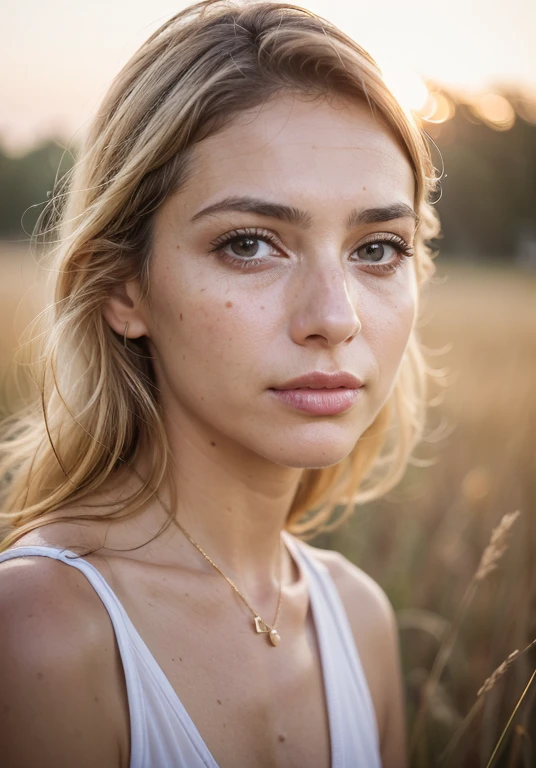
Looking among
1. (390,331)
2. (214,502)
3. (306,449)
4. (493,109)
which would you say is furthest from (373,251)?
(493,109)

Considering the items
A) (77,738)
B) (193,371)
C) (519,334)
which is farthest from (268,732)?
(519,334)

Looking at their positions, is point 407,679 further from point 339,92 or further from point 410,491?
point 339,92

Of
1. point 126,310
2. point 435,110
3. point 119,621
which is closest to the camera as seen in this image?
point 119,621

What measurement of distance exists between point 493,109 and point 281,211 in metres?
2.48

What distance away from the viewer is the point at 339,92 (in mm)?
1844

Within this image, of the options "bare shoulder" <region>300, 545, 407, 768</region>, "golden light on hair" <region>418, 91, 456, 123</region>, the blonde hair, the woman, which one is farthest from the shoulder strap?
"golden light on hair" <region>418, 91, 456, 123</region>

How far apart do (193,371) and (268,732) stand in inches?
35.7

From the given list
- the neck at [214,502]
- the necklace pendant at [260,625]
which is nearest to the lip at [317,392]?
the neck at [214,502]

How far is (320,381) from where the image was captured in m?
1.70

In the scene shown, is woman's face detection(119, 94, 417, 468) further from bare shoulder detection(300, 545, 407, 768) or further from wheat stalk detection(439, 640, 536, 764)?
bare shoulder detection(300, 545, 407, 768)

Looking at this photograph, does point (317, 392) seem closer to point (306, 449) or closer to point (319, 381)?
point (319, 381)

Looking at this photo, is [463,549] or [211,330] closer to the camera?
[211,330]

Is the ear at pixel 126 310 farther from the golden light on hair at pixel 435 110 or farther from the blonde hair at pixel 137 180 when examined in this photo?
the golden light on hair at pixel 435 110

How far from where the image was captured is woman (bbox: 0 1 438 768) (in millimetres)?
1599
